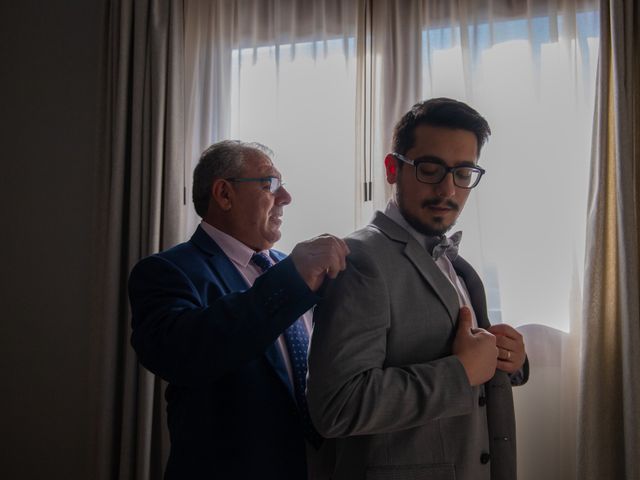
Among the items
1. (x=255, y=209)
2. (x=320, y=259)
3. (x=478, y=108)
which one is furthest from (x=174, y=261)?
(x=478, y=108)

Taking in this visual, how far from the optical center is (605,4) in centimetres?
231

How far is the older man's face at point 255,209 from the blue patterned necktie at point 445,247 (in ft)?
2.04

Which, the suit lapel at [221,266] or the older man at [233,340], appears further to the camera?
the suit lapel at [221,266]

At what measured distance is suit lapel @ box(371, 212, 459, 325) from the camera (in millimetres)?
1185

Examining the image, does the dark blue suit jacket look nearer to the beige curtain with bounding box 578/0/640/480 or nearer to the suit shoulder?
the suit shoulder

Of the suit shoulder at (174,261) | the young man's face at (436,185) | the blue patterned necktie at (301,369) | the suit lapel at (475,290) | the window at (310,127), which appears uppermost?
the window at (310,127)

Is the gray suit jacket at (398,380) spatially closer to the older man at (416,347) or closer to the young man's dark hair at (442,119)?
the older man at (416,347)

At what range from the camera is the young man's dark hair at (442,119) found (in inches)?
48.6

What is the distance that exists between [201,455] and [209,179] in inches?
32.4

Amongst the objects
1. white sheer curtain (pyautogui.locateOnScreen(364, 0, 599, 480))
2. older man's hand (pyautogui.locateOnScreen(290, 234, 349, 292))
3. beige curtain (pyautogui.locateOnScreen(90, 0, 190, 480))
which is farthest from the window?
older man's hand (pyautogui.locateOnScreen(290, 234, 349, 292))

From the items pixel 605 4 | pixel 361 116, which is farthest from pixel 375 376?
pixel 605 4

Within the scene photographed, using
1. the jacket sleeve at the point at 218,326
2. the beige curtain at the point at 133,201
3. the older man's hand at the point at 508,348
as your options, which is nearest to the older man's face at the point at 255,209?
the jacket sleeve at the point at 218,326

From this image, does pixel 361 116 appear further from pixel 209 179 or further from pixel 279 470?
pixel 279 470

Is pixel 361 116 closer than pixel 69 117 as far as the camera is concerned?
Yes
